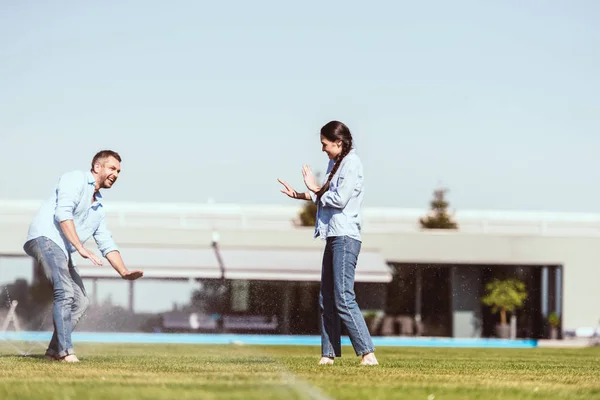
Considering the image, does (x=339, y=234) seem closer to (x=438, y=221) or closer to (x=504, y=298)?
(x=504, y=298)

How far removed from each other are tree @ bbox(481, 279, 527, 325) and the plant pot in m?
0.34

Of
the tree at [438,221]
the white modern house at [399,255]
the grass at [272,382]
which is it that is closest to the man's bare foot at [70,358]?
the grass at [272,382]

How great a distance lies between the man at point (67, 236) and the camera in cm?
734

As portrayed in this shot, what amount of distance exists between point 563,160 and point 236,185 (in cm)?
919

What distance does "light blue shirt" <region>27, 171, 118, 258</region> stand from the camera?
735cm

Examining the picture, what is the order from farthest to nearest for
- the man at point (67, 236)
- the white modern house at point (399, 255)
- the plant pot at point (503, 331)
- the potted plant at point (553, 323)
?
1. the potted plant at point (553, 323)
2. the plant pot at point (503, 331)
3. the white modern house at point (399, 255)
4. the man at point (67, 236)

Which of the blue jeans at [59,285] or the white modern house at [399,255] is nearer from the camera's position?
the blue jeans at [59,285]

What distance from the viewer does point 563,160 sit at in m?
31.5

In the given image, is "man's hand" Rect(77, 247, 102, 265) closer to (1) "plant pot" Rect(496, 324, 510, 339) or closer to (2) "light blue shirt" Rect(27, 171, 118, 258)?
(2) "light blue shirt" Rect(27, 171, 118, 258)

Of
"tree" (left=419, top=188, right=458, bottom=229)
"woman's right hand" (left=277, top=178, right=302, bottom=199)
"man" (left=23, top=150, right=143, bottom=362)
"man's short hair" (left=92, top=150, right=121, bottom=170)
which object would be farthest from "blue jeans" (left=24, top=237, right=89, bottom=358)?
"tree" (left=419, top=188, right=458, bottom=229)

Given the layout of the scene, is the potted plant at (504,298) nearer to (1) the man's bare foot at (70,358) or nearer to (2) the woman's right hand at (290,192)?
(2) the woman's right hand at (290,192)

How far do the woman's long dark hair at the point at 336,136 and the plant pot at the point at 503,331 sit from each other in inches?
1026

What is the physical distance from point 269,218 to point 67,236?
2612cm

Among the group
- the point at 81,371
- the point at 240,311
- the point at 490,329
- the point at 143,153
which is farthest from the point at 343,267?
the point at 490,329
